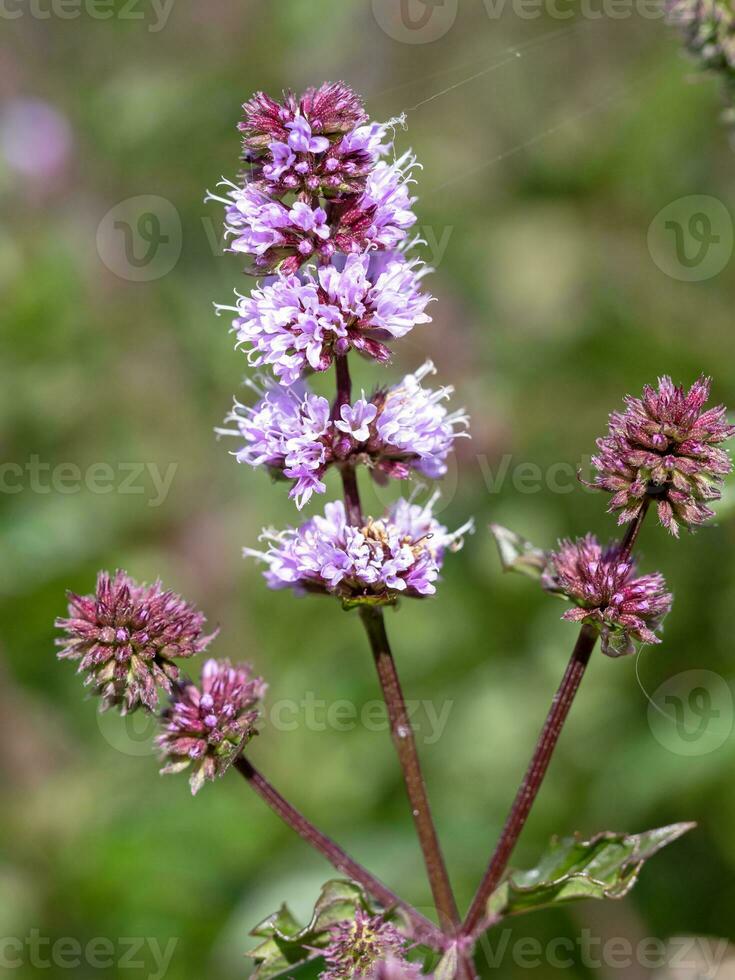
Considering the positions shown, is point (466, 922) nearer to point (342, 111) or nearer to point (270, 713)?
point (342, 111)

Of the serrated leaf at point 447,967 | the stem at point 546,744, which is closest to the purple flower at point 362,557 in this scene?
the stem at point 546,744

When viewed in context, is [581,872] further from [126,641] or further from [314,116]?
[314,116]

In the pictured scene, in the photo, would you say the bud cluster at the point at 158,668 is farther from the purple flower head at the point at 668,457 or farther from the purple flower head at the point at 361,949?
the purple flower head at the point at 668,457

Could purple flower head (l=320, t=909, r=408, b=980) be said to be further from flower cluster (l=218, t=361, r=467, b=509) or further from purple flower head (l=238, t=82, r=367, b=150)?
purple flower head (l=238, t=82, r=367, b=150)

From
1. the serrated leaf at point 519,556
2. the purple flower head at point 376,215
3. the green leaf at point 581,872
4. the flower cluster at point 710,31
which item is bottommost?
the green leaf at point 581,872

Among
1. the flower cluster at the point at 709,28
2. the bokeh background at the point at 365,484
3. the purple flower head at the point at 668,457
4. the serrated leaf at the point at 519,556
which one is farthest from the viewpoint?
the bokeh background at the point at 365,484

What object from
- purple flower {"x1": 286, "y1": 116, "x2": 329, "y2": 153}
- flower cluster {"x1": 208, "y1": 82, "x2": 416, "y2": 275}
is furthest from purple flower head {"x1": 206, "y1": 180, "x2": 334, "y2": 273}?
purple flower {"x1": 286, "y1": 116, "x2": 329, "y2": 153}

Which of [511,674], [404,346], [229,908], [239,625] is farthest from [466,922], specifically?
[404,346]
